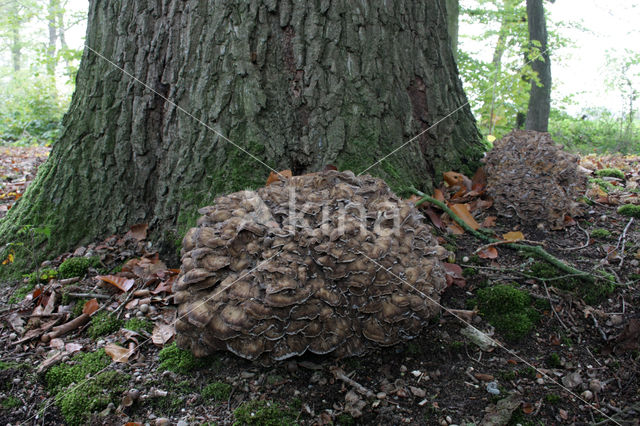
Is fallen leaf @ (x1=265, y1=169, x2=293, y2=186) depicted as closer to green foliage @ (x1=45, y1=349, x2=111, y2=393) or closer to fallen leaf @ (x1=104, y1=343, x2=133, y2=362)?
fallen leaf @ (x1=104, y1=343, x2=133, y2=362)

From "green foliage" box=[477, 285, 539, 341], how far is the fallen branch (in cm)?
44

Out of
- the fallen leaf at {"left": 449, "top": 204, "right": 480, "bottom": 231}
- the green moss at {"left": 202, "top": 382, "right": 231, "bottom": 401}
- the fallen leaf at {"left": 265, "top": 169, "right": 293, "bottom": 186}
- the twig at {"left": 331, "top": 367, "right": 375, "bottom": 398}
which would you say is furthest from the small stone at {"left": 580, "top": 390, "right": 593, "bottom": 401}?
the fallen leaf at {"left": 265, "top": 169, "right": 293, "bottom": 186}

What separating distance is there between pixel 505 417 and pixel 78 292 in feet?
10.2

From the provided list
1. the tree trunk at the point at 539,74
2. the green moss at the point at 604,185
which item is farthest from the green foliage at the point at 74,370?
the tree trunk at the point at 539,74

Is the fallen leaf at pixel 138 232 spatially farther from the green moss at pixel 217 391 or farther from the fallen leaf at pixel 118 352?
the green moss at pixel 217 391

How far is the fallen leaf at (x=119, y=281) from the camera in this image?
320 cm

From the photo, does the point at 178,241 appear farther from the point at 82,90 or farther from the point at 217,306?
the point at 82,90

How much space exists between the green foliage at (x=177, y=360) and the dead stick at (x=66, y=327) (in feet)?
2.67

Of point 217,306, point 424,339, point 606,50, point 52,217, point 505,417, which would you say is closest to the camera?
point 505,417

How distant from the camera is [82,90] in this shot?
396 cm

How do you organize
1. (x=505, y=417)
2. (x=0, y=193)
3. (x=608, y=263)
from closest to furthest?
(x=505, y=417) → (x=608, y=263) → (x=0, y=193)

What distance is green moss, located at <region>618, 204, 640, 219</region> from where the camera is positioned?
3918 millimetres

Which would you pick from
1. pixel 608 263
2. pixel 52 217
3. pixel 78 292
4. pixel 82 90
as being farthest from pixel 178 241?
pixel 608 263

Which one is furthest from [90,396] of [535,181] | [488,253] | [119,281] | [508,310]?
[535,181]
